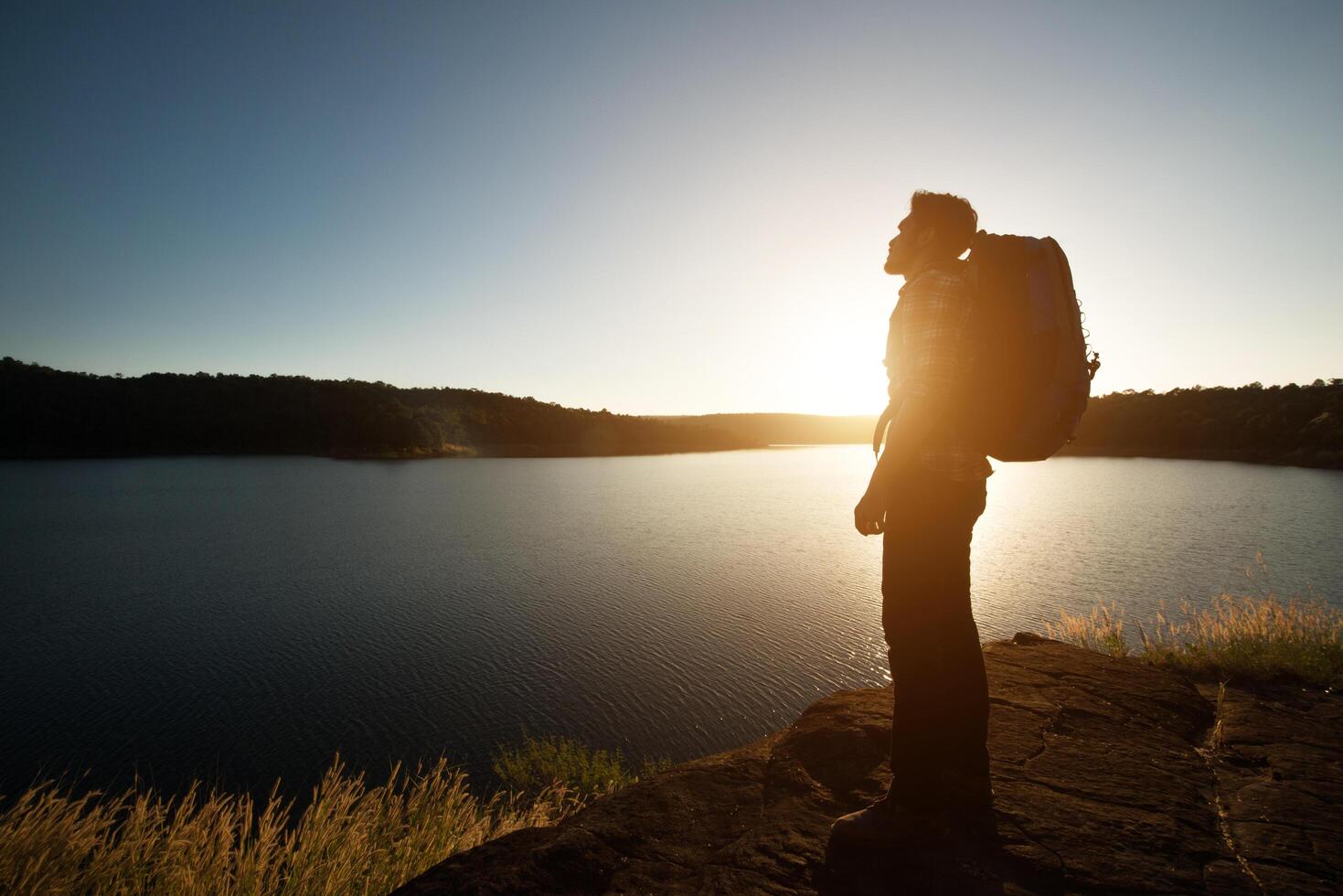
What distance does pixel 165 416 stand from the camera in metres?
96.5

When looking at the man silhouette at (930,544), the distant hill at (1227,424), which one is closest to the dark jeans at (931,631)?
the man silhouette at (930,544)

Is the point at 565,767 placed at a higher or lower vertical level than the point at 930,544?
lower

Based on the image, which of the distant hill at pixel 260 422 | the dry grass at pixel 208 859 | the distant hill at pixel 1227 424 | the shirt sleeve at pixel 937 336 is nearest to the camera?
the shirt sleeve at pixel 937 336

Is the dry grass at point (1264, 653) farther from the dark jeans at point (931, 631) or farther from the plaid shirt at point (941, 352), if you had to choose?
the plaid shirt at point (941, 352)

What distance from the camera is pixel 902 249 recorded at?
2441 millimetres

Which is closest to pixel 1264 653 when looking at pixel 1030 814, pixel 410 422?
pixel 1030 814

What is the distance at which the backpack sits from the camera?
208 cm

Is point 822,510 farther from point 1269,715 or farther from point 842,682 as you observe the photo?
point 1269,715

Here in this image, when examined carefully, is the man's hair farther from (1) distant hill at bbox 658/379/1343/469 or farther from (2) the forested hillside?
(2) the forested hillside

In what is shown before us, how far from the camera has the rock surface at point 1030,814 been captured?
2196 millimetres

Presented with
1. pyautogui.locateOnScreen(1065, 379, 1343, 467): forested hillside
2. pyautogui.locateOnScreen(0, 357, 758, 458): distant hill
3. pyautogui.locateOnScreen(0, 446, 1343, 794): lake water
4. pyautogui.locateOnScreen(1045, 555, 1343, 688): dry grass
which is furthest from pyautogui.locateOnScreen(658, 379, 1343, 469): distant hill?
pyautogui.locateOnScreen(0, 357, 758, 458): distant hill

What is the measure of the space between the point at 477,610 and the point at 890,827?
16.5 m

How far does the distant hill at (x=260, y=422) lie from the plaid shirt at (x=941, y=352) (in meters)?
102

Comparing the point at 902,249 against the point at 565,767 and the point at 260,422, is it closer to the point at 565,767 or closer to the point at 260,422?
the point at 565,767
